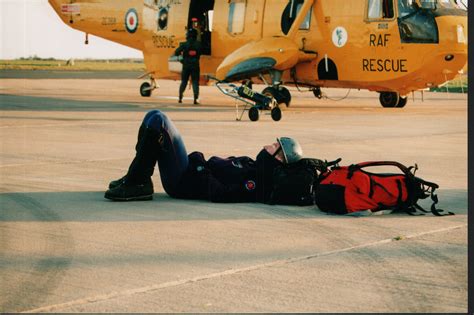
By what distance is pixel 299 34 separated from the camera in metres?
22.2

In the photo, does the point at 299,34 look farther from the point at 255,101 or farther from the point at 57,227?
the point at 57,227

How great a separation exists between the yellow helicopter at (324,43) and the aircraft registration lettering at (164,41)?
0.04m

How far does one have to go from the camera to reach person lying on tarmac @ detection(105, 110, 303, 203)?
8.56 metres

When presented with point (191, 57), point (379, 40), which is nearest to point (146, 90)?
point (191, 57)

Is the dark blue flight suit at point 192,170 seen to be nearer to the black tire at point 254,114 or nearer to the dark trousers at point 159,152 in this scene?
the dark trousers at point 159,152

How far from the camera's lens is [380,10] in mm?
20984

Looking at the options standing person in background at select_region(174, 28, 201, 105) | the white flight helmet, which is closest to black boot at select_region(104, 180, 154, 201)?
the white flight helmet

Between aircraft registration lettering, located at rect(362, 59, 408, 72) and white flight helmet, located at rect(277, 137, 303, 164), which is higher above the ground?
aircraft registration lettering, located at rect(362, 59, 408, 72)

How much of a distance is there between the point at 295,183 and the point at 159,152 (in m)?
1.28

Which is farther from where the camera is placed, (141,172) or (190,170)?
(190,170)

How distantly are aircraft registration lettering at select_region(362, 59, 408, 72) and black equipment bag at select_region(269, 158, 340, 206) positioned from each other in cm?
1255

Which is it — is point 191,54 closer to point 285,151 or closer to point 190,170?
point 190,170

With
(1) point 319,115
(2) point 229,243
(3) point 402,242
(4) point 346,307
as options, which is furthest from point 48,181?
(1) point 319,115

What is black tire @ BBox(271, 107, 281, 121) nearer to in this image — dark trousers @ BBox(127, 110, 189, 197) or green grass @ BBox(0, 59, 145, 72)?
dark trousers @ BBox(127, 110, 189, 197)
